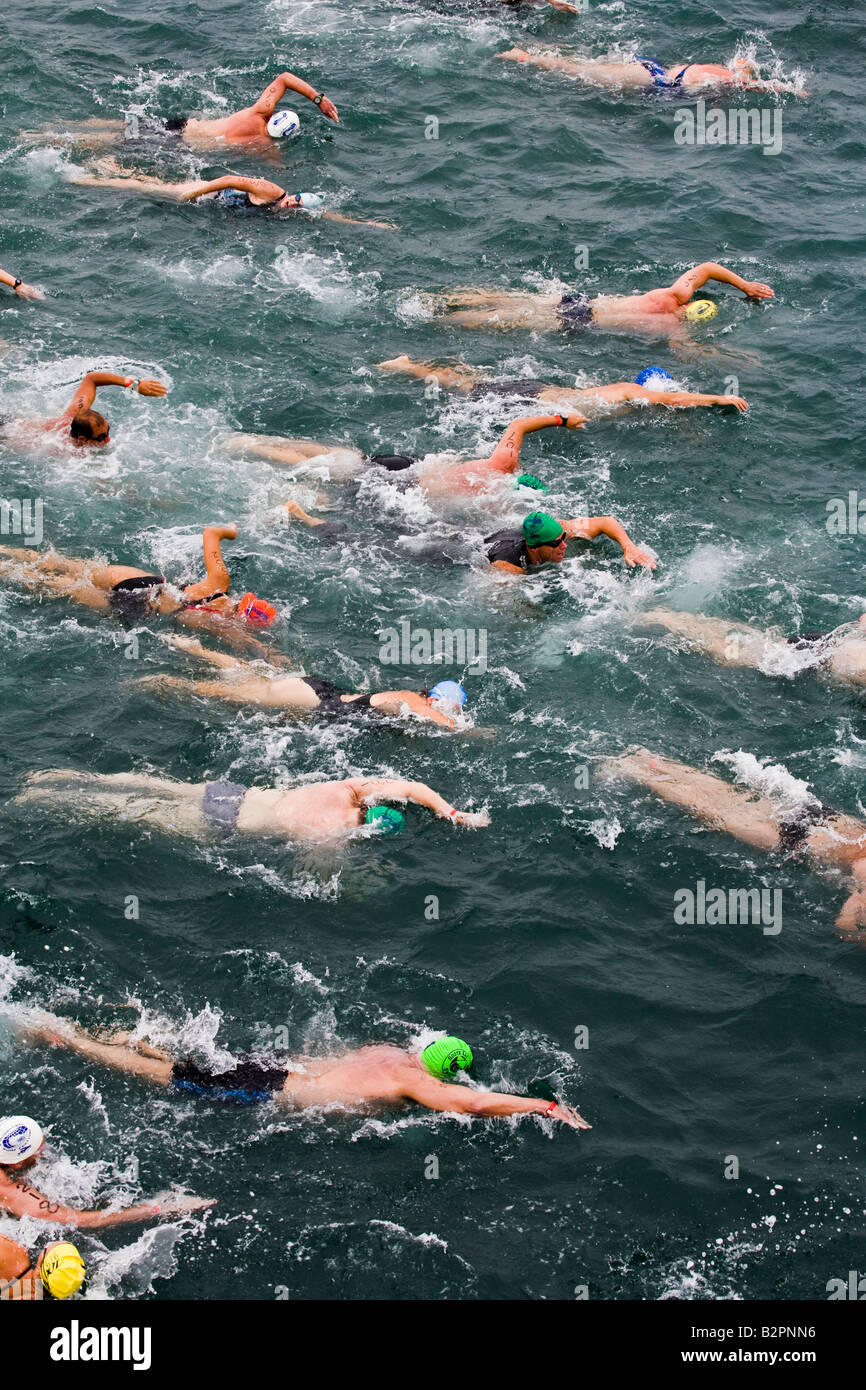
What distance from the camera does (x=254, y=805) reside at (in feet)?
45.7

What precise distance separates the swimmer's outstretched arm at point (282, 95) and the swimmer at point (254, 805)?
16.9 meters

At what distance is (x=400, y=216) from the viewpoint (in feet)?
81.7

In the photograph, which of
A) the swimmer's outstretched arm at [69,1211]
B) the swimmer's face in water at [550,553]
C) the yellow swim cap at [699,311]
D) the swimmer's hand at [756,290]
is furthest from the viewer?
the swimmer's hand at [756,290]

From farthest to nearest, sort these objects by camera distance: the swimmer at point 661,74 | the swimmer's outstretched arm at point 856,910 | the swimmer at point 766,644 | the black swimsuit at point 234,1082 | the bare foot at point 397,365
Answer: the swimmer at point 661,74, the bare foot at point 397,365, the swimmer at point 766,644, the swimmer's outstretched arm at point 856,910, the black swimsuit at point 234,1082

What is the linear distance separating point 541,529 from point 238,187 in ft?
38.5

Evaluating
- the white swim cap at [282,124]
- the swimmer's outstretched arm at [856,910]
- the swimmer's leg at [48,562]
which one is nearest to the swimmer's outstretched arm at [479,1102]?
the swimmer's outstretched arm at [856,910]

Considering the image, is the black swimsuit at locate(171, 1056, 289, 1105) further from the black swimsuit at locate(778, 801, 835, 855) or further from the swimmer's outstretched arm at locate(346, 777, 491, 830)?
the black swimsuit at locate(778, 801, 835, 855)

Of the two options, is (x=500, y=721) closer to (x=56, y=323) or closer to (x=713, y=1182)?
(x=713, y=1182)

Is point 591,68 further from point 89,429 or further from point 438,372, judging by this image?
point 89,429

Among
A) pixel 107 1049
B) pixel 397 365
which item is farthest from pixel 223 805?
pixel 397 365

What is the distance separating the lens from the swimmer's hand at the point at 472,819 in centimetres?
1392

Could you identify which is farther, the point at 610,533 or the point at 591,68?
the point at 591,68

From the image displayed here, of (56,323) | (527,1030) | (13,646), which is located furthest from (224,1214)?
(56,323)

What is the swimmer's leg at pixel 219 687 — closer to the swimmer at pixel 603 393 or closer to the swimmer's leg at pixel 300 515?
the swimmer's leg at pixel 300 515
